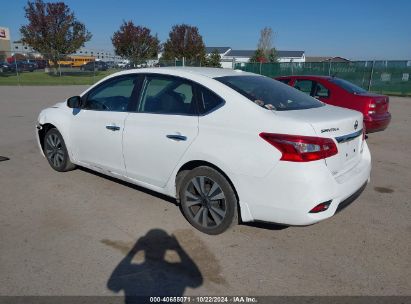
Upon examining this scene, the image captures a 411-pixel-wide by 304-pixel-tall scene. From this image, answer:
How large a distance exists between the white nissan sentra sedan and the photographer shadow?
0.51 m

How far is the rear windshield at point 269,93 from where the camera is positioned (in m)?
3.47

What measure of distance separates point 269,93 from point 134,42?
41.8 metres

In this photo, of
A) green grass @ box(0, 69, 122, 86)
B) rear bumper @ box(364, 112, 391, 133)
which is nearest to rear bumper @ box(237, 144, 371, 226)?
rear bumper @ box(364, 112, 391, 133)

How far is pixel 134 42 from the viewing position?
4262 centimetres

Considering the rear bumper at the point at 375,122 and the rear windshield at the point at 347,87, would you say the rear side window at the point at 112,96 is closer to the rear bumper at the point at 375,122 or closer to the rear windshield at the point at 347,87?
the rear bumper at the point at 375,122

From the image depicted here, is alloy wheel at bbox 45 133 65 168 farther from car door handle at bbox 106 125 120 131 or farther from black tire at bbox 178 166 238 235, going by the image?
black tire at bbox 178 166 238 235

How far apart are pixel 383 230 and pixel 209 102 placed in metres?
2.25

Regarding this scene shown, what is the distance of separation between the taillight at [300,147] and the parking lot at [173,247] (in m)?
0.95

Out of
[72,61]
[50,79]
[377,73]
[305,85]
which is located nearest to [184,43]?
[72,61]

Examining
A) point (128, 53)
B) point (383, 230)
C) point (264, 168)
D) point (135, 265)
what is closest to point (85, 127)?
point (135, 265)

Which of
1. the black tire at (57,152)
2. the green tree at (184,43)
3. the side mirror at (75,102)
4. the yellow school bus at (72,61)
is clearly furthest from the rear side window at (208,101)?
the green tree at (184,43)

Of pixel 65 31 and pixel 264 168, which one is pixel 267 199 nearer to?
pixel 264 168

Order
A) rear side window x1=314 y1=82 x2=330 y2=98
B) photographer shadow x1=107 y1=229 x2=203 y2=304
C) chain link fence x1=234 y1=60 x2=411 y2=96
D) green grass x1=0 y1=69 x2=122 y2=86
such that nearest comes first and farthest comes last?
photographer shadow x1=107 y1=229 x2=203 y2=304 → rear side window x1=314 y1=82 x2=330 y2=98 → chain link fence x1=234 y1=60 x2=411 y2=96 → green grass x1=0 y1=69 x2=122 y2=86

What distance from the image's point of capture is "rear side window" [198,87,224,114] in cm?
345
